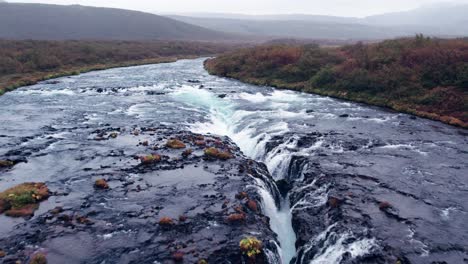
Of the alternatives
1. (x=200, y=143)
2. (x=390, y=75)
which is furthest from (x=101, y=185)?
(x=390, y=75)

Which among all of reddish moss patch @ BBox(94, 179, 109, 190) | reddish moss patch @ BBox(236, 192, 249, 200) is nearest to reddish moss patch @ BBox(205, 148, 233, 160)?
reddish moss patch @ BBox(236, 192, 249, 200)

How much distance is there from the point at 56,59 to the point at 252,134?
171ft

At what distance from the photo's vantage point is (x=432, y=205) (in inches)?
770

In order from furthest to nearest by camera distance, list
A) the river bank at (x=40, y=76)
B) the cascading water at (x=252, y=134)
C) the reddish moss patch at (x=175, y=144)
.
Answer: the river bank at (x=40, y=76), the reddish moss patch at (x=175, y=144), the cascading water at (x=252, y=134)

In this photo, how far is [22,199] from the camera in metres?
19.6

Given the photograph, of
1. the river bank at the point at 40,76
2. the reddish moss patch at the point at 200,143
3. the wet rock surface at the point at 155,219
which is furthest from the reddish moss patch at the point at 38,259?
the river bank at the point at 40,76

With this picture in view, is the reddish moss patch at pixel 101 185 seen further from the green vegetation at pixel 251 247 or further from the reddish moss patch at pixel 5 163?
the green vegetation at pixel 251 247

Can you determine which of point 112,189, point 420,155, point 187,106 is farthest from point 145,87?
point 420,155

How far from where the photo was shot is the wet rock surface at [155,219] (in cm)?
1564

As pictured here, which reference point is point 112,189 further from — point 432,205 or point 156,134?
point 432,205

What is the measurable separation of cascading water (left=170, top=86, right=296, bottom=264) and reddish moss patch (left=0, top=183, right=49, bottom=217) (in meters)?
11.9

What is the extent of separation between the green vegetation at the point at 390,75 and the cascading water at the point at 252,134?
7.68 m

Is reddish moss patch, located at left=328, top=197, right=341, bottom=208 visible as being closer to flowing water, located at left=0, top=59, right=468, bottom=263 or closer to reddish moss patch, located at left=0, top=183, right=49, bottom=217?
flowing water, located at left=0, top=59, right=468, bottom=263

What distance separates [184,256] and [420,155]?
1880cm
